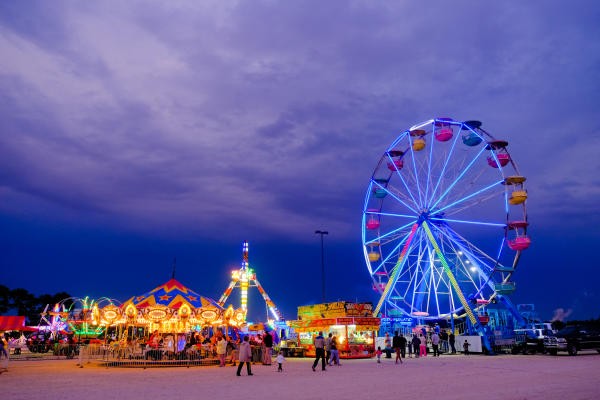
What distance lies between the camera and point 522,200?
83.9 ft

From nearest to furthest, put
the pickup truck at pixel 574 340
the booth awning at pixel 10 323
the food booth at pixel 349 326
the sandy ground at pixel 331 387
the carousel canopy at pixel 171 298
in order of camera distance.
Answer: the sandy ground at pixel 331 387 → the pickup truck at pixel 574 340 → the carousel canopy at pixel 171 298 → the booth awning at pixel 10 323 → the food booth at pixel 349 326

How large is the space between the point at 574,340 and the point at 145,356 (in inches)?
747

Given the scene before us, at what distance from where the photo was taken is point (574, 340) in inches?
828

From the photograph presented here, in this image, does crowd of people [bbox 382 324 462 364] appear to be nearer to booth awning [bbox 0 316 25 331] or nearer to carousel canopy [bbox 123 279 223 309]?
carousel canopy [bbox 123 279 223 309]

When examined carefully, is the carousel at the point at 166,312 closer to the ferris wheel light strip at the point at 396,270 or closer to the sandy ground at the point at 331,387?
the sandy ground at the point at 331,387

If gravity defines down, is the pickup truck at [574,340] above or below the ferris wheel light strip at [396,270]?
below

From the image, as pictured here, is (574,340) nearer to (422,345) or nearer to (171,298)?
(422,345)

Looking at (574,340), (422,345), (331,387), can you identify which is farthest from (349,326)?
(331,387)

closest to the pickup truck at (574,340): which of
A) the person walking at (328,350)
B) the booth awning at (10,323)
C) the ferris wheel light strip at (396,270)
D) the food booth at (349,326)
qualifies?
the food booth at (349,326)

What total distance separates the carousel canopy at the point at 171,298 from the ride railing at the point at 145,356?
195cm

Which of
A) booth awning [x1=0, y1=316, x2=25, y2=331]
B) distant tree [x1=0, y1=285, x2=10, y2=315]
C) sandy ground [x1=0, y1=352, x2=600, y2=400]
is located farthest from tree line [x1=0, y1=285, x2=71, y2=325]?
sandy ground [x1=0, y1=352, x2=600, y2=400]

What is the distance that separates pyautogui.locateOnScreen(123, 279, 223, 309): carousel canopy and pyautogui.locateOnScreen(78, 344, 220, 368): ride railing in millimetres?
1952

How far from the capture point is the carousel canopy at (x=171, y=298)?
21845 mm

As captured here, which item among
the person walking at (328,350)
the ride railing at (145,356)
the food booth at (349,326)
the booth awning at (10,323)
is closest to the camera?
the ride railing at (145,356)
